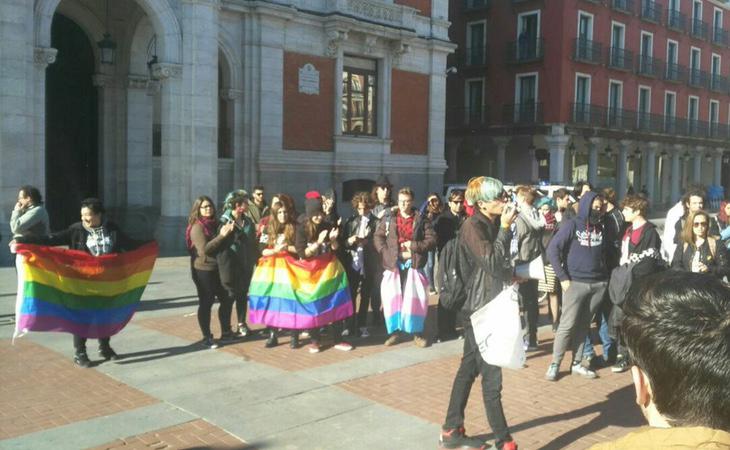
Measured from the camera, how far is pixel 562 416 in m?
6.11

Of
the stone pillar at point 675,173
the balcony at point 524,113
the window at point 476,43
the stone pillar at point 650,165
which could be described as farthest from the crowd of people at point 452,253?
the stone pillar at point 675,173

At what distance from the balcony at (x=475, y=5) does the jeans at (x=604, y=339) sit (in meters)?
33.7

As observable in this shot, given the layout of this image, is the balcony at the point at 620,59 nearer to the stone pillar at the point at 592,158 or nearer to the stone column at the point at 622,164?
the stone column at the point at 622,164

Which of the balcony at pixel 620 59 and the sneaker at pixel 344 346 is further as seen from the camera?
the balcony at pixel 620 59

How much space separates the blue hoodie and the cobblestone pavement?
1.07 meters

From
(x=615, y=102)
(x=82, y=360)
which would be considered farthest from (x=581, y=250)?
(x=615, y=102)

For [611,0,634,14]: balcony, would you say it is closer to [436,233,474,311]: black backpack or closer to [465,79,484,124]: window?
[465,79,484,124]: window

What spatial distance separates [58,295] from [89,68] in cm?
1323

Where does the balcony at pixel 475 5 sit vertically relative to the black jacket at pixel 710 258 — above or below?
above

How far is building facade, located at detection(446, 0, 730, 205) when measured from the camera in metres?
37.2

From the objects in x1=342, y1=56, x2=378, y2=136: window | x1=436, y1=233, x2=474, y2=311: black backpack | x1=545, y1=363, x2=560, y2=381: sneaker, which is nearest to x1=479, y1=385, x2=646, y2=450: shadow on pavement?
x1=545, y1=363, x2=560, y2=381: sneaker

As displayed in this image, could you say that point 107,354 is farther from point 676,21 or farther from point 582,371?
point 676,21

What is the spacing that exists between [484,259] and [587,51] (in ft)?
117

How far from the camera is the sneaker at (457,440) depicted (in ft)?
17.4
